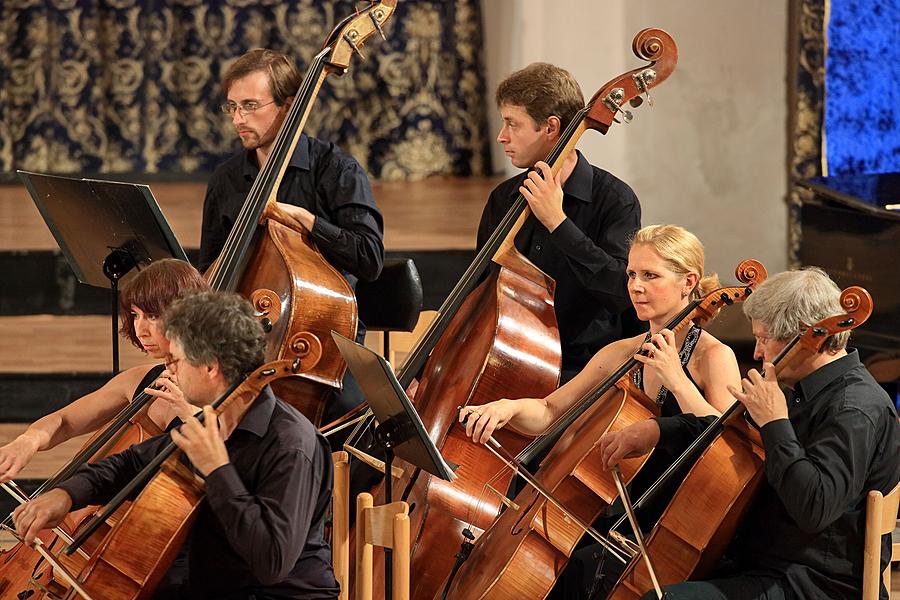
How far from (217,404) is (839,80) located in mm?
3687

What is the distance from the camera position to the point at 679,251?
A: 262cm

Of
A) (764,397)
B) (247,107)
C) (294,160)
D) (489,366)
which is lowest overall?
(489,366)

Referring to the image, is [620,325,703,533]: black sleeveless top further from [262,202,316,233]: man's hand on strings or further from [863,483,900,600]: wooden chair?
[262,202,316,233]: man's hand on strings

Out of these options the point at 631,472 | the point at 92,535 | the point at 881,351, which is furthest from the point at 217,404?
the point at 881,351

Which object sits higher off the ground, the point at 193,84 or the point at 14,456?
the point at 193,84

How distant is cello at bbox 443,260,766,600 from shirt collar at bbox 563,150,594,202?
23.4 inches

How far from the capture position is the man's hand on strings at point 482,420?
2523mm

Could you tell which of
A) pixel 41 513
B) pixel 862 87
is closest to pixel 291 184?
pixel 41 513

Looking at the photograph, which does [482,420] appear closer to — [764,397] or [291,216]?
[764,397]

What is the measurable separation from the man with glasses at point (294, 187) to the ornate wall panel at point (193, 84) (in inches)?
130

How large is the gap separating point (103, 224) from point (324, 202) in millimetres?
564

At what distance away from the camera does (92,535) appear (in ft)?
7.36

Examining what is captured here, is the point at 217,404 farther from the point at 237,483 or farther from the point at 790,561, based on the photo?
the point at 790,561

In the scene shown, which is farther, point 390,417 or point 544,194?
point 544,194
